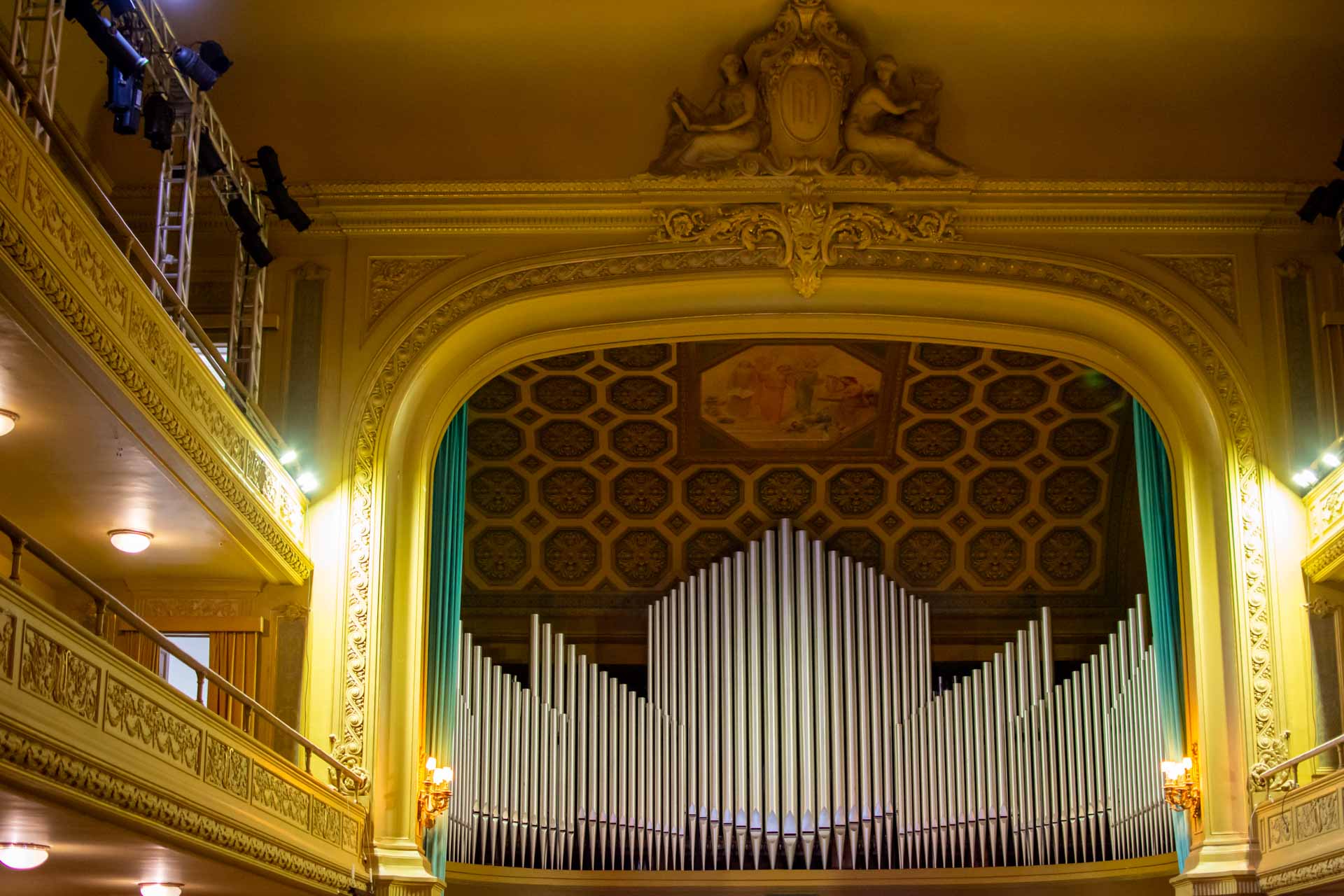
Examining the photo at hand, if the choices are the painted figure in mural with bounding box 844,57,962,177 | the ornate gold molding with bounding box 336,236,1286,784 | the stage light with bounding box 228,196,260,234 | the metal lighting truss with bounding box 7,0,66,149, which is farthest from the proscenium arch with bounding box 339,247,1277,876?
the metal lighting truss with bounding box 7,0,66,149

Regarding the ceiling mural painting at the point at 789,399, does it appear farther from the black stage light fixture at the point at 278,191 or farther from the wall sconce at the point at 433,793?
the wall sconce at the point at 433,793

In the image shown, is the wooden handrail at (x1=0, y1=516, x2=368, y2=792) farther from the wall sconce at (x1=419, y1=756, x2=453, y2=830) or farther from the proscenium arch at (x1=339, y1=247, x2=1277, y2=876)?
the proscenium arch at (x1=339, y1=247, x2=1277, y2=876)

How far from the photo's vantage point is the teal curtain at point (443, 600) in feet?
38.7

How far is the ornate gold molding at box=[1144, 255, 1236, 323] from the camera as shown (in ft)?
40.0

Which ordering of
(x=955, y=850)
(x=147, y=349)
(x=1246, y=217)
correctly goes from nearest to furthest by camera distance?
(x=147, y=349)
(x=1246, y=217)
(x=955, y=850)

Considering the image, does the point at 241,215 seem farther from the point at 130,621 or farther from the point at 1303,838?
the point at 1303,838

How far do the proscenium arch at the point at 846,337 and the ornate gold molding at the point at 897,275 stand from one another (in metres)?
0.01

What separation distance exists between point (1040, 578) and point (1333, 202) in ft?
18.1

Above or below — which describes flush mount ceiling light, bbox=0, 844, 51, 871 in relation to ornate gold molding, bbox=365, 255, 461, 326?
below

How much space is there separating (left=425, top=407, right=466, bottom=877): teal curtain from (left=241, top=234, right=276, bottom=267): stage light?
1.70 meters

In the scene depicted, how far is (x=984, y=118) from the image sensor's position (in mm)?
12414

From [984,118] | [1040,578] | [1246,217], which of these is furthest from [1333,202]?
[1040,578]

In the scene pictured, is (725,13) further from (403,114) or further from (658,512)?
(658,512)

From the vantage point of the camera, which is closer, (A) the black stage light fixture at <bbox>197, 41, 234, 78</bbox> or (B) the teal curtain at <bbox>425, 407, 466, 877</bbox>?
(A) the black stage light fixture at <bbox>197, 41, 234, 78</bbox>
